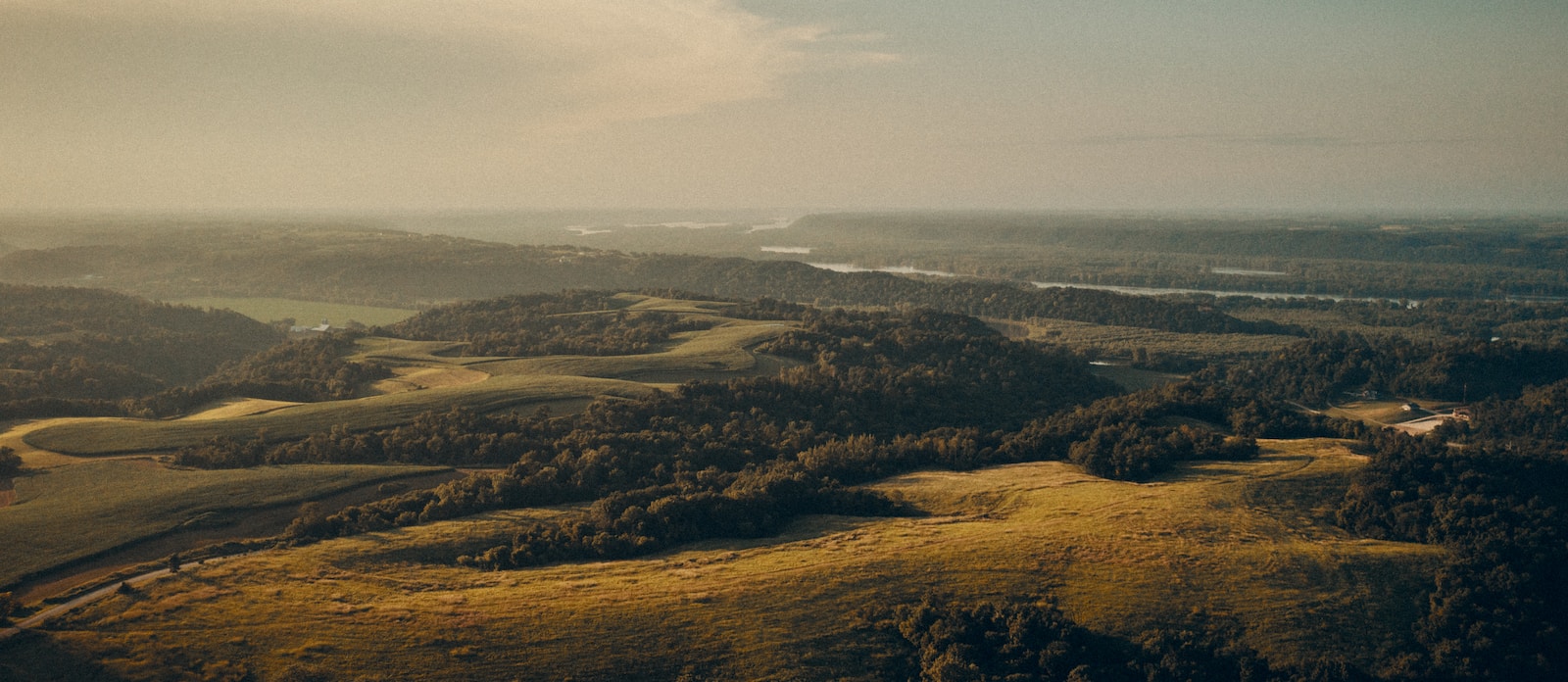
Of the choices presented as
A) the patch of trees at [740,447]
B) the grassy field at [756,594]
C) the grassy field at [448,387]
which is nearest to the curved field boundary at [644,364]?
the grassy field at [448,387]

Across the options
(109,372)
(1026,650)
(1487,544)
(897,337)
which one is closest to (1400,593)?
(1487,544)

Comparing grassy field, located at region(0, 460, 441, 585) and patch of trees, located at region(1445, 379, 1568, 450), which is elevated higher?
grassy field, located at region(0, 460, 441, 585)

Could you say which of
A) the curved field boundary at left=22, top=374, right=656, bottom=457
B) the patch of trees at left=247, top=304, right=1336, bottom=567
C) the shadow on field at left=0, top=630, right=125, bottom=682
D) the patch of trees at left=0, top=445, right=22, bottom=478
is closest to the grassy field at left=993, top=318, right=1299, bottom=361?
the patch of trees at left=247, top=304, right=1336, bottom=567

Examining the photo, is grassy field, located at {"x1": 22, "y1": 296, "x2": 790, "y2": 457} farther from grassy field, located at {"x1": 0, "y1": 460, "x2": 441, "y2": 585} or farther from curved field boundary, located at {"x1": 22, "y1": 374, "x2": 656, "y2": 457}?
grassy field, located at {"x1": 0, "y1": 460, "x2": 441, "y2": 585}

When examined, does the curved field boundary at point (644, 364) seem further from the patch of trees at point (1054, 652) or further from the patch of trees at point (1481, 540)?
the patch of trees at point (1481, 540)

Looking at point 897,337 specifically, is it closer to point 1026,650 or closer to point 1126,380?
point 1126,380
